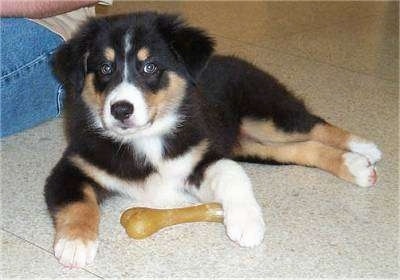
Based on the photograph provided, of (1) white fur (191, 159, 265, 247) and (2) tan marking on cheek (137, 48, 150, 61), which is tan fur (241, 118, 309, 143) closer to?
(1) white fur (191, 159, 265, 247)

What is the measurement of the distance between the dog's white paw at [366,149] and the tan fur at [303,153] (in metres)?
0.12

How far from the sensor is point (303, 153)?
2.71m

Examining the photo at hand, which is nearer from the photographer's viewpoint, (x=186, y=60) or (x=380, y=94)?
(x=186, y=60)

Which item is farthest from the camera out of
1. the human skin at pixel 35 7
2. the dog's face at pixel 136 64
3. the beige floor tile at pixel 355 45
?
the beige floor tile at pixel 355 45

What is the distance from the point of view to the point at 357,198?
246 centimetres

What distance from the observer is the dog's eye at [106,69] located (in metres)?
2.28

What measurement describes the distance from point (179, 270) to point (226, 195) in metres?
0.35

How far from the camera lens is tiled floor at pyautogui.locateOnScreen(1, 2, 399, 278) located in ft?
6.59

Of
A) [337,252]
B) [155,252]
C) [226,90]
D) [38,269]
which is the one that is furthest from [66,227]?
[226,90]

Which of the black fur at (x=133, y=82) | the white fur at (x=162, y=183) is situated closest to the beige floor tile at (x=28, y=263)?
the black fur at (x=133, y=82)

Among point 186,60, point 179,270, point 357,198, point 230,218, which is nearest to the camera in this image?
point 179,270

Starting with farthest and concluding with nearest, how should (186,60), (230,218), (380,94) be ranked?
(380,94) → (186,60) → (230,218)

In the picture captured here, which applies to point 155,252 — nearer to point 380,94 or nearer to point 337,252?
point 337,252

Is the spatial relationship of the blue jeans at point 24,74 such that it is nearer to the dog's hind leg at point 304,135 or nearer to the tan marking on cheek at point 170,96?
the tan marking on cheek at point 170,96
